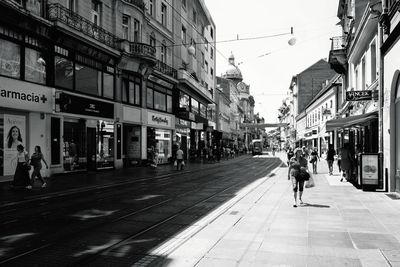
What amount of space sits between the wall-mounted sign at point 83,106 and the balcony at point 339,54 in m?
17.0

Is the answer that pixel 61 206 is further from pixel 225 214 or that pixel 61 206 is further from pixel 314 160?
pixel 314 160

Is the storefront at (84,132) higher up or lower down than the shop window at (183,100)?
lower down

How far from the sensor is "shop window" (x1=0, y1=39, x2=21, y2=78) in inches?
666

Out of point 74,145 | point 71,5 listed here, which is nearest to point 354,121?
point 74,145

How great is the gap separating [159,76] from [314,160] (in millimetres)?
15157

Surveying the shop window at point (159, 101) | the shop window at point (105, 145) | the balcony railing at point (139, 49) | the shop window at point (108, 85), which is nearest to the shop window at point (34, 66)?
the shop window at point (105, 145)

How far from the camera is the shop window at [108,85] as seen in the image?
25453 mm

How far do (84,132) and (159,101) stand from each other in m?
11.8

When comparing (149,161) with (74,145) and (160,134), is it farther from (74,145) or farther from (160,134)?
(74,145)

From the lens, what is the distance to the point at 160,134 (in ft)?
112

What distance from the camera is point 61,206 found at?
1058cm

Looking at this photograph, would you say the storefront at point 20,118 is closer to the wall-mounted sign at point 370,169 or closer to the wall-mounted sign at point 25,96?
the wall-mounted sign at point 25,96

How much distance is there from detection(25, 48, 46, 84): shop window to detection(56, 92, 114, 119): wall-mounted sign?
4.03 ft

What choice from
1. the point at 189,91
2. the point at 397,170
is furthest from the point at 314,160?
the point at 189,91
